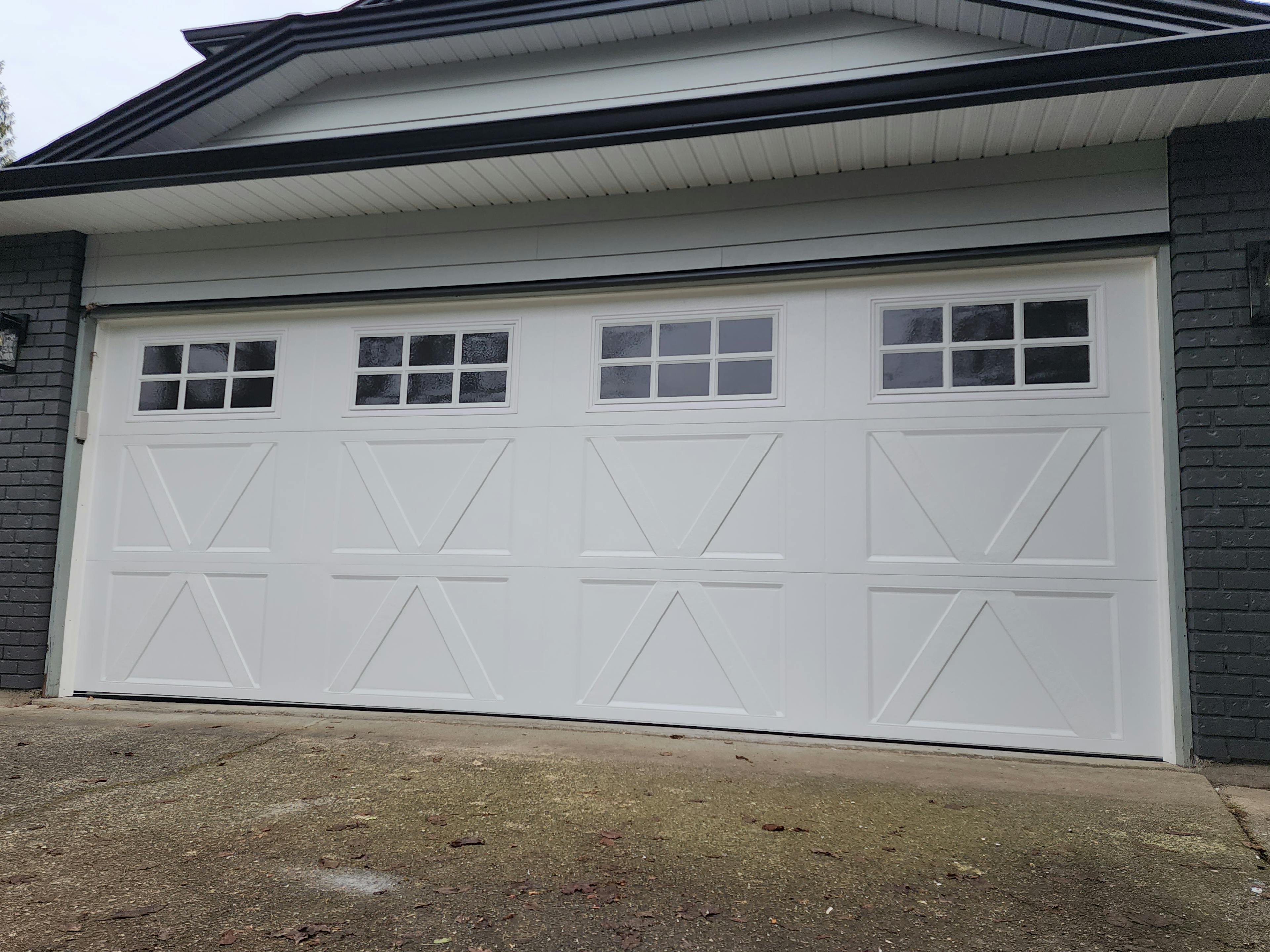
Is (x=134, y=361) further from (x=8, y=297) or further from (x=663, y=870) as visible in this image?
(x=663, y=870)

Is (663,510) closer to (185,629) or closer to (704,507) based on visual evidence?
(704,507)

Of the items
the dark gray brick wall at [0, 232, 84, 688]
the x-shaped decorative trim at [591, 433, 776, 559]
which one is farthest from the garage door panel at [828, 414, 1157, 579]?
the dark gray brick wall at [0, 232, 84, 688]

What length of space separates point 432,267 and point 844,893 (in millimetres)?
4193

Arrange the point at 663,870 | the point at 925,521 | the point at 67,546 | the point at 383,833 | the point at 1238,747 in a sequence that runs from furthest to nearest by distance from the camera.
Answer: the point at 67,546 → the point at 925,521 → the point at 1238,747 → the point at 383,833 → the point at 663,870

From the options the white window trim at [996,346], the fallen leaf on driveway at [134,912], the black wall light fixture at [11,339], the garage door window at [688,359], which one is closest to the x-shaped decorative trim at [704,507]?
the garage door window at [688,359]

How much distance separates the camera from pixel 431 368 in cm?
537

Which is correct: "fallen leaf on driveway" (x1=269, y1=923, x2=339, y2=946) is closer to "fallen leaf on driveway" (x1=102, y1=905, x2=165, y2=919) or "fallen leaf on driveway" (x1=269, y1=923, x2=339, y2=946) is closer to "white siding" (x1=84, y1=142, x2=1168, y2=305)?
"fallen leaf on driveway" (x1=102, y1=905, x2=165, y2=919)

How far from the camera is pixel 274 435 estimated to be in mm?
5480

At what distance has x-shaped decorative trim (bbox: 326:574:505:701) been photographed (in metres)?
5.05

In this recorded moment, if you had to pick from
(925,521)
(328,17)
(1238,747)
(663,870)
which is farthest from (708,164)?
(1238,747)

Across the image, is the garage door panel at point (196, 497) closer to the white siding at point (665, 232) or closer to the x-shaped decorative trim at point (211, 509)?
the x-shaped decorative trim at point (211, 509)

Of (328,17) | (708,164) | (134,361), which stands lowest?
(134,361)

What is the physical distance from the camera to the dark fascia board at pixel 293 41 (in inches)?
197

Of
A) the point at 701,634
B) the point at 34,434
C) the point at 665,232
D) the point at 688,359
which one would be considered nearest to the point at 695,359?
the point at 688,359
